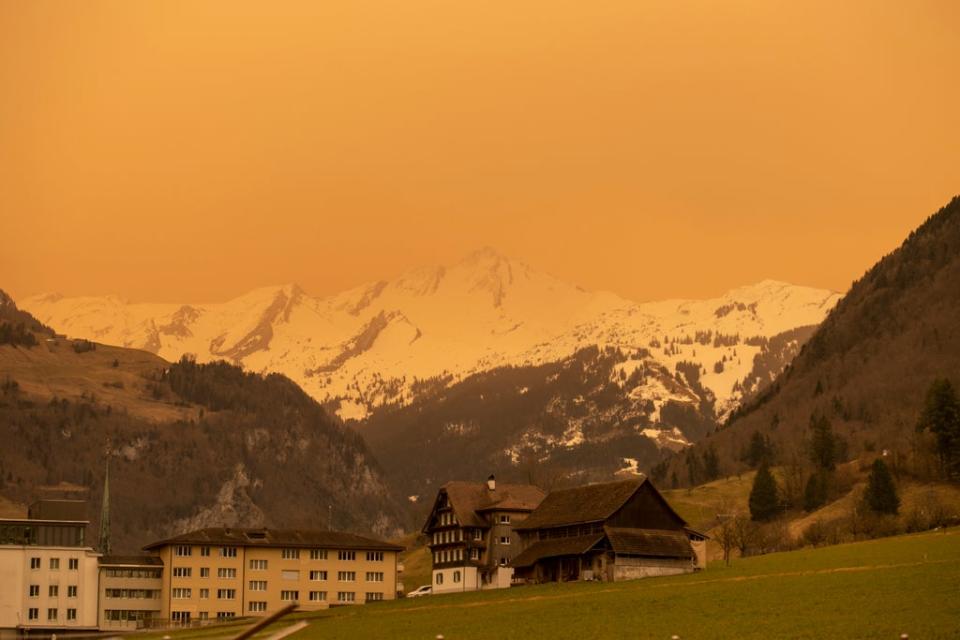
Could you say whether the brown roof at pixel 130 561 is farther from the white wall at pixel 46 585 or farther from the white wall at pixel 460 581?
the white wall at pixel 460 581

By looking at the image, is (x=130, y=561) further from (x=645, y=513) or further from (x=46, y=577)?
(x=645, y=513)

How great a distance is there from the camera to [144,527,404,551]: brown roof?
567 feet

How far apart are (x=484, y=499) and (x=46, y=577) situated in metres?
43.9

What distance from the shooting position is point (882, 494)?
19475 centimetres

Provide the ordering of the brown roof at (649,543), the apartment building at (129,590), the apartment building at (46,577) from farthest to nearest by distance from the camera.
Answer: the apartment building at (129,590)
the apartment building at (46,577)
the brown roof at (649,543)

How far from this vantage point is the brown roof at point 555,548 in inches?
5837

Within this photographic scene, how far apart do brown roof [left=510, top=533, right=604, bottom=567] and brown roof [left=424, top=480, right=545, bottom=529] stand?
9.74m

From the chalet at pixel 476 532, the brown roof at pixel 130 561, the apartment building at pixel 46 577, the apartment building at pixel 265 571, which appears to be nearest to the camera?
the apartment building at pixel 46 577

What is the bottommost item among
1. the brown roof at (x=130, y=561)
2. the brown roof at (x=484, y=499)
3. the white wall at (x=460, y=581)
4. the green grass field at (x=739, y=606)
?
the green grass field at (x=739, y=606)

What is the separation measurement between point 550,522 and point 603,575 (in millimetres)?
13904

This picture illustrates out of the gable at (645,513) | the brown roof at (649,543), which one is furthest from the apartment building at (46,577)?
the brown roof at (649,543)

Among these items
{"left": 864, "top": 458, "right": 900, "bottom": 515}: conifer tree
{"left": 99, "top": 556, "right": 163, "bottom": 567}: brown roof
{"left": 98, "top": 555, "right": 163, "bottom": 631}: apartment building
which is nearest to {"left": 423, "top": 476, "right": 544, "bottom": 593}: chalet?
{"left": 98, "top": 555, "right": 163, "bottom": 631}: apartment building

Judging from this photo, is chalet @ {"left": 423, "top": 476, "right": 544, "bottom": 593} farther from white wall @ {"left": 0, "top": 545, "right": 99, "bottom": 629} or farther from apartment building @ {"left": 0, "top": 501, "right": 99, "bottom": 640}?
apartment building @ {"left": 0, "top": 501, "right": 99, "bottom": 640}

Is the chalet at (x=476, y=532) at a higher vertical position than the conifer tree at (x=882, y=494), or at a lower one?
lower
